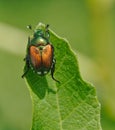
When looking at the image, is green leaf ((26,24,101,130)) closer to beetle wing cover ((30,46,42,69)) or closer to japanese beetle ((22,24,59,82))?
japanese beetle ((22,24,59,82))

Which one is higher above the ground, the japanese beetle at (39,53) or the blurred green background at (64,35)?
the japanese beetle at (39,53)

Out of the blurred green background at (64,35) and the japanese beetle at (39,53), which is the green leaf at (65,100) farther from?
the blurred green background at (64,35)

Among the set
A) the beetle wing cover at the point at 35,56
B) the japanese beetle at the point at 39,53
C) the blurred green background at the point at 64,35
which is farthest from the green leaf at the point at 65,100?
the blurred green background at the point at 64,35

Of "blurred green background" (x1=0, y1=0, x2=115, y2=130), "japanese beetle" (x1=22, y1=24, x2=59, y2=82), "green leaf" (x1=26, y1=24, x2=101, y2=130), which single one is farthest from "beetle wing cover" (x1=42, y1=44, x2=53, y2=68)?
"blurred green background" (x1=0, y1=0, x2=115, y2=130)

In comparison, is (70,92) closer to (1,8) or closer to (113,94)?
(113,94)

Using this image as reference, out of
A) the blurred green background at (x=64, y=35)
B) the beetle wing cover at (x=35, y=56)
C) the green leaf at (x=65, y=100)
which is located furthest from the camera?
the blurred green background at (x=64, y=35)

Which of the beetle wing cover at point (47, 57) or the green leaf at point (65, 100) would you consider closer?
the green leaf at point (65, 100)
